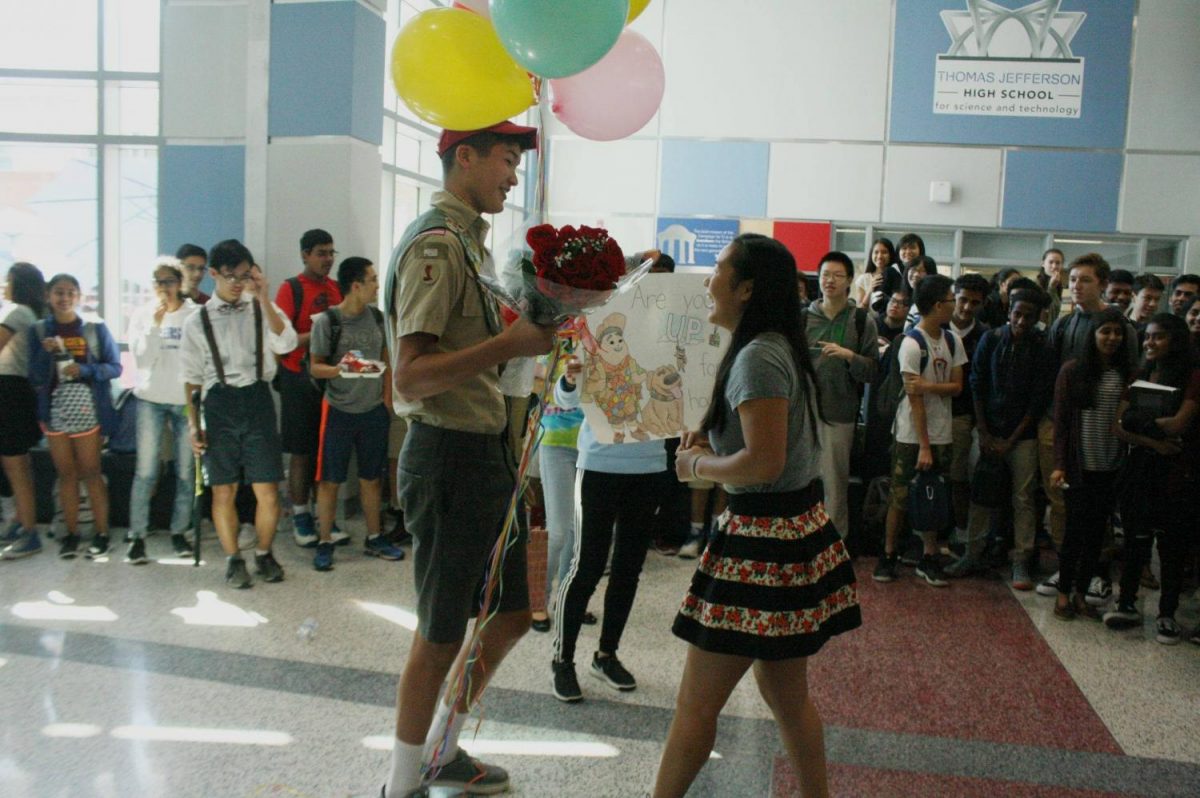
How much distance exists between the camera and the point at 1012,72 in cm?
911

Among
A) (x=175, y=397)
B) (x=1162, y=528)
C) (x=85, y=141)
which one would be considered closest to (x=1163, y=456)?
(x=1162, y=528)

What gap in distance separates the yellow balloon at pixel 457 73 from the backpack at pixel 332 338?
2411 mm

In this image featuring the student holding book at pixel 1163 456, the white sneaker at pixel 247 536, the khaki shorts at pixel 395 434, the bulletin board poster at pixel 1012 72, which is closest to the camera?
the student holding book at pixel 1163 456

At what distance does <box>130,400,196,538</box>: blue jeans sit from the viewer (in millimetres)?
4664

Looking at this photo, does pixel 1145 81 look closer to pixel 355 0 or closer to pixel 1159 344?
pixel 1159 344

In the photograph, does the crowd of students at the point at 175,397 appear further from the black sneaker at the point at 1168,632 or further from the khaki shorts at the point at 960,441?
the black sneaker at the point at 1168,632

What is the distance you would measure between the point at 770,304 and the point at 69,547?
4.27m

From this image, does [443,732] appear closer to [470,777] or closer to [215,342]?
[470,777]

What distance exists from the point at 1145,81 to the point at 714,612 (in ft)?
31.0

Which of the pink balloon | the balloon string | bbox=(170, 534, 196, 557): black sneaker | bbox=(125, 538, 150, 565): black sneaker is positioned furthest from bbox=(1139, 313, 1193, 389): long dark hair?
bbox=(125, 538, 150, 565): black sneaker

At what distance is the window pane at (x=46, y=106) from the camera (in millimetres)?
6246

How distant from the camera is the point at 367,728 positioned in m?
2.78

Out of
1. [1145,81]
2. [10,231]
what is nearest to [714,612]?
[10,231]

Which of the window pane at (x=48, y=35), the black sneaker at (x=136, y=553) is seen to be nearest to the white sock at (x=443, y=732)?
the black sneaker at (x=136, y=553)
